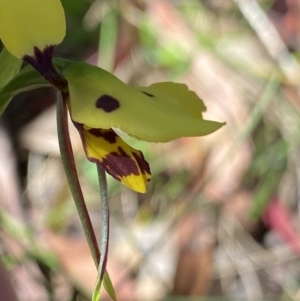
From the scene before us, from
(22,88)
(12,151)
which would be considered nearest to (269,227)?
(12,151)

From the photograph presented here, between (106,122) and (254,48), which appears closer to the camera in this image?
(106,122)

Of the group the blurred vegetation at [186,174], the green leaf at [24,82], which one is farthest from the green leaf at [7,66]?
the blurred vegetation at [186,174]

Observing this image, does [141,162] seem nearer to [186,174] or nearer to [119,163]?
[119,163]

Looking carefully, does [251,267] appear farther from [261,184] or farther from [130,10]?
[130,10]

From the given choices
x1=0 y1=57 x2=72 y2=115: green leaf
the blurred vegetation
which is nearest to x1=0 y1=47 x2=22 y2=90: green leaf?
x1=0 y1=57 x2=72 y2=115: green leaf

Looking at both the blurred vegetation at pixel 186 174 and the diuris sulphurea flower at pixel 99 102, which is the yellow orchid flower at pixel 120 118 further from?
the blurred vegetation at pixel 186 174

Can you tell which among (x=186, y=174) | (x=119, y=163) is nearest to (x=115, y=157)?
(x=119, y=163)
